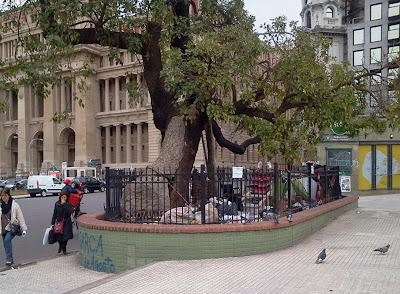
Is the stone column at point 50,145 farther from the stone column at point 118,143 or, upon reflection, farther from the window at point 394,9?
the window at point 394,9

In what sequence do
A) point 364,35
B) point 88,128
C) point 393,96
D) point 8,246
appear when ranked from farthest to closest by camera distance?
1. point 88,128
2. point 364,35
3. point 393,96
4. point 8,246

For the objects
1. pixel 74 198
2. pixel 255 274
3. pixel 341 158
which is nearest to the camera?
pixel 255 274

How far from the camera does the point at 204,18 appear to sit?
46.4 feet

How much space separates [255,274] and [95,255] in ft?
11.6

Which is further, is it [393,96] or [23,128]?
[23,128]

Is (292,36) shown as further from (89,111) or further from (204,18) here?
(89,111)

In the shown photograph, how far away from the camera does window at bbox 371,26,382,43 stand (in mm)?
58719

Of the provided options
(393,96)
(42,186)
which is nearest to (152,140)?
(42,186)

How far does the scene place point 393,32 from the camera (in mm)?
57531

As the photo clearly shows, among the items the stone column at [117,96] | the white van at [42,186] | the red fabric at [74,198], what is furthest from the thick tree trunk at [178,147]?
the stone column at [117,96]

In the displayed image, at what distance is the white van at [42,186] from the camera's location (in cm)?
4097

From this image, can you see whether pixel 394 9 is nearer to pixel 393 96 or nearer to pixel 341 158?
pixel 341 158

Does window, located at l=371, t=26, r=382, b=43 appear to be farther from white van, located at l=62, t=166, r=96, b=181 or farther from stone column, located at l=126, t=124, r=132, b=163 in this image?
stone column, located at l=126, t=124, r=132, b=163

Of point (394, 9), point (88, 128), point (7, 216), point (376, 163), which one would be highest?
point (394, 9)
